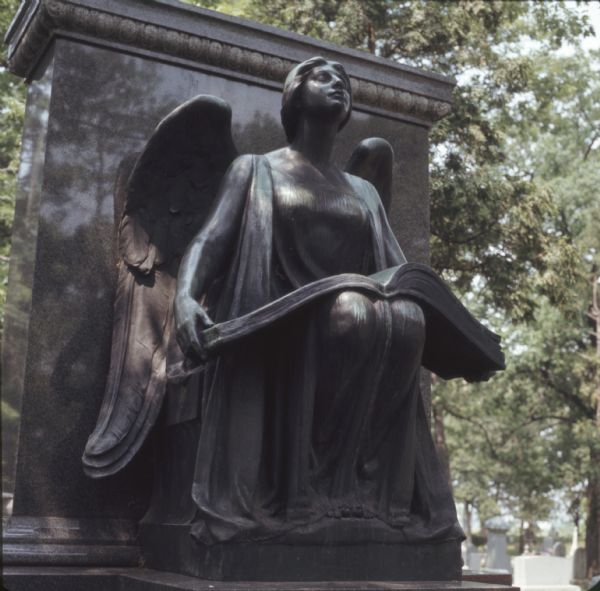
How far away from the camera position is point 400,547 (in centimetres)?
443

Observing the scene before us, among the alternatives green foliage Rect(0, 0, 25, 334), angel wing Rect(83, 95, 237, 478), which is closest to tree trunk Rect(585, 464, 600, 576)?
green foliage Rect(0, 0, 25, 334)

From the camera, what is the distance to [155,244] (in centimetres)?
545

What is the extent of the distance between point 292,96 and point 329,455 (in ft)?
6.05

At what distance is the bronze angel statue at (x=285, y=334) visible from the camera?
426cm

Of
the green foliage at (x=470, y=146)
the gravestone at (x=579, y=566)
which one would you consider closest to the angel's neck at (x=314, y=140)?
the green foliage at (x=470, y=146)

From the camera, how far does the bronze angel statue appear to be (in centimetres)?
426

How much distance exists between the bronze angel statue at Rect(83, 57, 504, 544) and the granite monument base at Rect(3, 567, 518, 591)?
0.80 feet

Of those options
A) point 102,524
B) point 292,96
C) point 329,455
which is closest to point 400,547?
point 329,455

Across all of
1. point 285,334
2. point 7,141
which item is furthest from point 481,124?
point 285,334

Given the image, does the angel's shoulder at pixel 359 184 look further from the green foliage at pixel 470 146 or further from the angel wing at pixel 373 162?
the green foliage at pixel 470 146

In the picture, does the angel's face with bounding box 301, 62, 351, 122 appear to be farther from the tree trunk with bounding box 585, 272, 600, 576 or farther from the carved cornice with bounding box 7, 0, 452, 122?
the tree trunk with bounding box 585, 272, 600, 576

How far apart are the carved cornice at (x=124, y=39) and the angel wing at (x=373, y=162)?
35.6 inches

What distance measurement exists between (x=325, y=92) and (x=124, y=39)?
1556 mm

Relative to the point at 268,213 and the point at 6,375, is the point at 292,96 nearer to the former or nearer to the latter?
the point at 268,213
